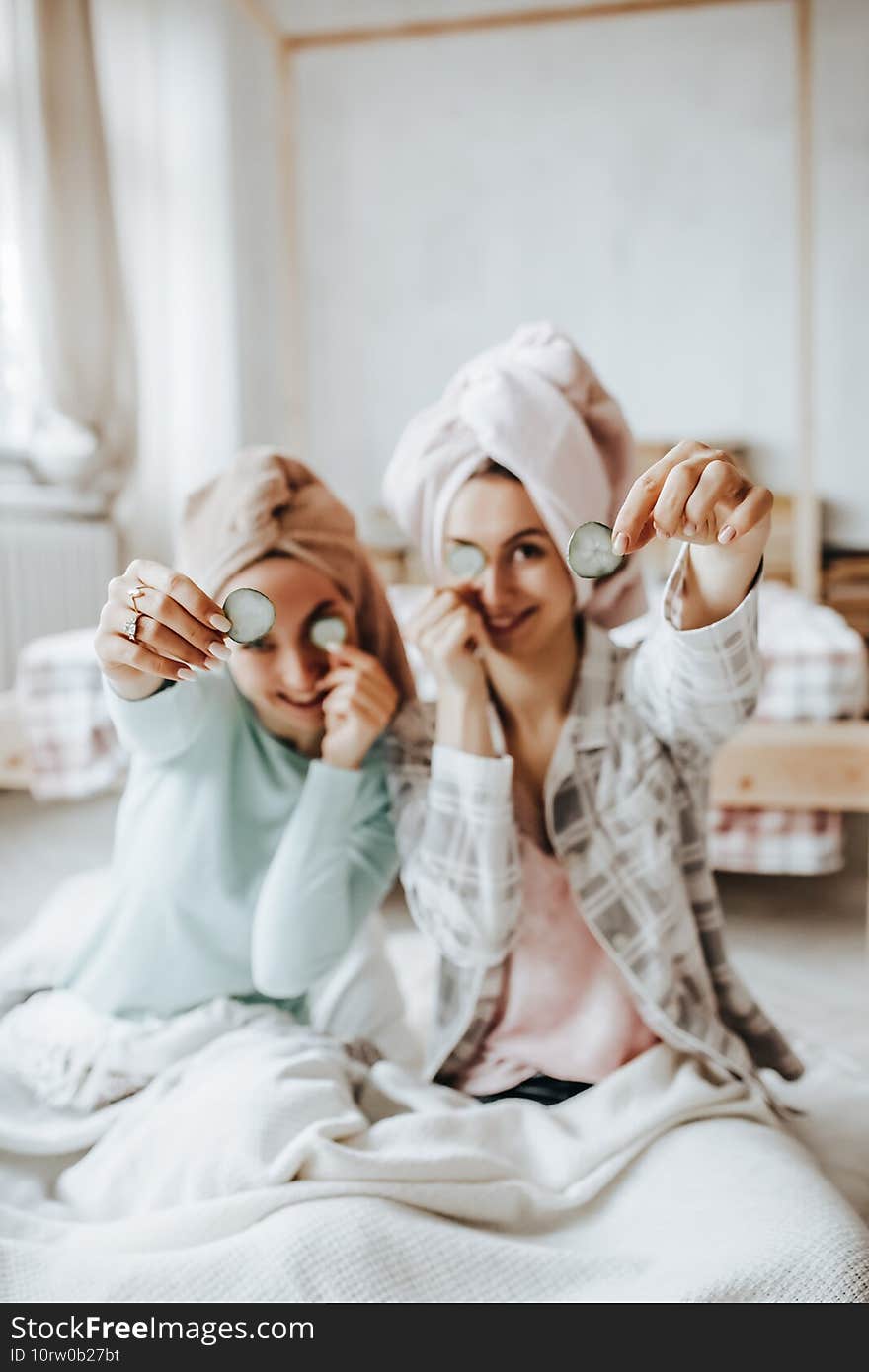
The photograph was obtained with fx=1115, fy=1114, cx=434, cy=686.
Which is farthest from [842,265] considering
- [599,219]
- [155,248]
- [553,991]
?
[553,991]

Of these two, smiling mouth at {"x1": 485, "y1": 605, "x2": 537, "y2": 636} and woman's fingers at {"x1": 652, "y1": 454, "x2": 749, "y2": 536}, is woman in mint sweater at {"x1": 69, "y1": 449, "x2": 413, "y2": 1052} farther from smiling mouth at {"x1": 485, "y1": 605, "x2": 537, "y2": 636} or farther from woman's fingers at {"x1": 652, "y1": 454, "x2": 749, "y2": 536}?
woman's fingers at {"x1": 652, "y1": 454, "x2": 749, "y2": 536}

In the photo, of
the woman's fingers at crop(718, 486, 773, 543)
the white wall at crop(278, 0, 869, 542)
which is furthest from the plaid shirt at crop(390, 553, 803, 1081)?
the white wall at crop(278, 0, 869, 542)

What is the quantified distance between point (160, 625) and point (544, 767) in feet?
1.07

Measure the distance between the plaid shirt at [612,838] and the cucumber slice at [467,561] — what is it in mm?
109

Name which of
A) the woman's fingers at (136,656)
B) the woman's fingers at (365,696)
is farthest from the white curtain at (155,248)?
the woman's fingers at (136,656)

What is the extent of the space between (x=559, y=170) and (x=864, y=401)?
1.07 meters

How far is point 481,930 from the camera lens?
74cm

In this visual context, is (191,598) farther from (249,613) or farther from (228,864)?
(228,864)

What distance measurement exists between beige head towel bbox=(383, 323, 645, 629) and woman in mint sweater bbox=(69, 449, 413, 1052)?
0.08 meters

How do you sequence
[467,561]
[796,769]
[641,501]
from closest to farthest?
[641,501] < [467,561] < [796,769]

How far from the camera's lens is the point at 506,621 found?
0.77 metres

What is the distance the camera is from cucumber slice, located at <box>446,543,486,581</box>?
0.75 meters

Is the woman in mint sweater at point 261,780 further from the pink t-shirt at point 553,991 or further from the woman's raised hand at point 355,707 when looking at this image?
the pink t-shirt at point 553,991
